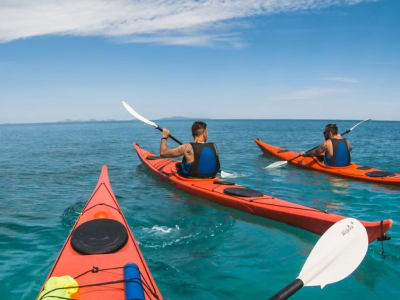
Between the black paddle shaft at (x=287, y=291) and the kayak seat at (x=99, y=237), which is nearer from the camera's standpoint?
the black paddle shaft at (x=287, y=291)

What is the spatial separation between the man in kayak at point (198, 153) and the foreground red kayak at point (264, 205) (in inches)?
10.1

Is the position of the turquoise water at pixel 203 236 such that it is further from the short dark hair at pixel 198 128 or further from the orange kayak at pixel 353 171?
the short dark hair at pixel 198 128

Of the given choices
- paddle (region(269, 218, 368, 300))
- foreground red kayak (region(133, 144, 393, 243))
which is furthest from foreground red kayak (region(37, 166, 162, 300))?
foreground red kayak (region(133, 144, 393, 243))

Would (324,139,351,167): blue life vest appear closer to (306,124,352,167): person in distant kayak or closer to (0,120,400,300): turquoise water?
(306,124,352,167): person in distant kayak

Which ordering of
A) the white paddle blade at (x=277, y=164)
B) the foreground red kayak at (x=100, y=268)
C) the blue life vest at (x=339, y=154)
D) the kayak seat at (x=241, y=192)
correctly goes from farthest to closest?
the white paddle blade at (x=277, y=164) < the blue life vest at (x=339, y=154) < the kayak seat at (x=241, y=192) < the foreground red kayak at (x=100, y=268)

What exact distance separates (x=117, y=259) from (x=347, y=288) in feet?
8.59

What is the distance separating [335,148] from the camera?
9.20 metres

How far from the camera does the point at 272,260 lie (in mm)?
4406

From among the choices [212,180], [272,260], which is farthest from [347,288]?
[212,180]

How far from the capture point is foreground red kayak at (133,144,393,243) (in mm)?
4691

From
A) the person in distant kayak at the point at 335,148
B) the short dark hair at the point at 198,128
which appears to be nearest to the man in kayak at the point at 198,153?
the short dark hair at the point at 198,128

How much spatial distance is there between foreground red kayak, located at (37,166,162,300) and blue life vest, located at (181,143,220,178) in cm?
342

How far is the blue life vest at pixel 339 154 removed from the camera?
29.7 feet

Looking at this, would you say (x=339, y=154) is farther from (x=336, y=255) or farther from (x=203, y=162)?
(x=336, y=255)
